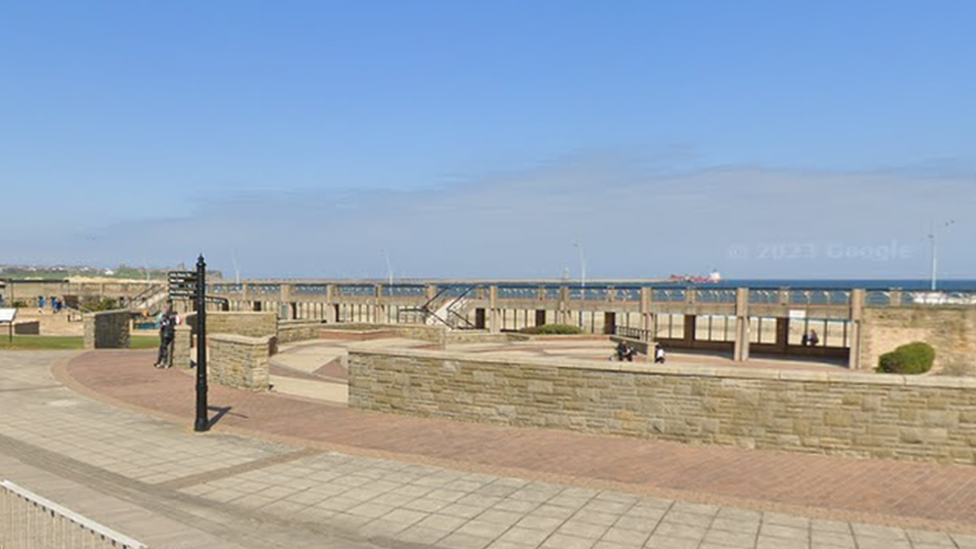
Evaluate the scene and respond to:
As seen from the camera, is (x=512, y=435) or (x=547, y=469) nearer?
(x=547, y=469)

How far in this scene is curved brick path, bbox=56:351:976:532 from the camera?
27.1 ft

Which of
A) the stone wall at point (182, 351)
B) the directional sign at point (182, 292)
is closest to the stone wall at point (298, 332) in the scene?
the stone wall at point (182, 351)

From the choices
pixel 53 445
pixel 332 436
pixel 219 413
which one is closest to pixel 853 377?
pixel 332 436

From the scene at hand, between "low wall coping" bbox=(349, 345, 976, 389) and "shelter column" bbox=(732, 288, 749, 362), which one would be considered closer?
"low wall coping" bbox=(349, 345, 976, 389)

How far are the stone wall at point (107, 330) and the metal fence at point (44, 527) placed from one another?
68.8 ft

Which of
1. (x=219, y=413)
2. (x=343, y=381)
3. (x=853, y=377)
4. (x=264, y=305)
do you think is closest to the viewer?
(x=853, y=377)

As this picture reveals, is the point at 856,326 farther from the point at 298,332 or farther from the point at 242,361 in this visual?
the point at 242,361

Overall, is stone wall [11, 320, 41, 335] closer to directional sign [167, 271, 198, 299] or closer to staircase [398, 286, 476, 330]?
staircase [398, 286, 476, 330]

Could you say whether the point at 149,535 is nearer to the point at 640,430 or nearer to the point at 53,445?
the point at 53,445

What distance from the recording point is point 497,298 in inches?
1838

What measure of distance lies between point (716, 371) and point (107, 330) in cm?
2431

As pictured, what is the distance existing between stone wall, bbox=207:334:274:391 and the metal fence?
10279 millimetres

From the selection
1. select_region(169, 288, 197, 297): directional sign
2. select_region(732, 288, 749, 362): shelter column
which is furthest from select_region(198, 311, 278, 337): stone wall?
select_region(732, 288, 749, 362): shelter column

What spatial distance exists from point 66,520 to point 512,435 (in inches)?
315
